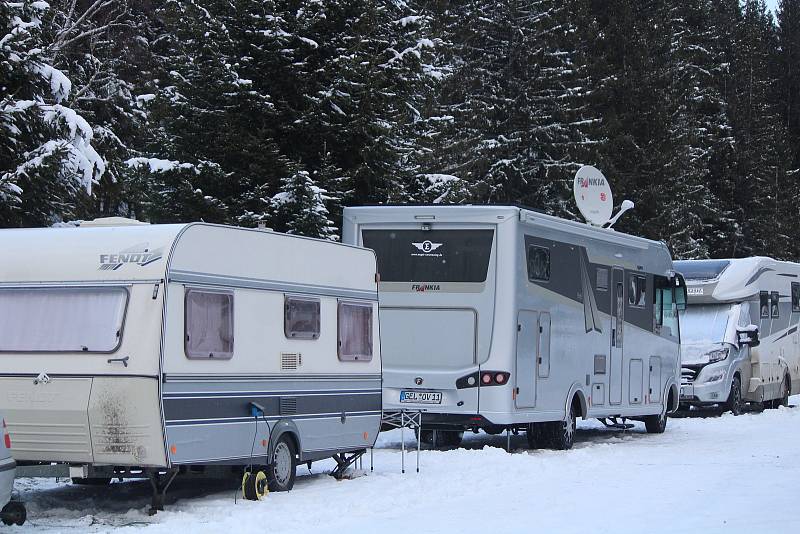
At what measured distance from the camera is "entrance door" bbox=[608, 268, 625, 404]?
1977 centimetres

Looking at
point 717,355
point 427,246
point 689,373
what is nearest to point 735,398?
point 717,355

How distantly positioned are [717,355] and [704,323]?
918 mm

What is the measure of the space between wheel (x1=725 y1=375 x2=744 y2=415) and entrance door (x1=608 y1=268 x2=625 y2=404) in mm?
5594

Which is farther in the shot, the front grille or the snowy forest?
the front grille

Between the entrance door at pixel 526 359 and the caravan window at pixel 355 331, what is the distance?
271cm

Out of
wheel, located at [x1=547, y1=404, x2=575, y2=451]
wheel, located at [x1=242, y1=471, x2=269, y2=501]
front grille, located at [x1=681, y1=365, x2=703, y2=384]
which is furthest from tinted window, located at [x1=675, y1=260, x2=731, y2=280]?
wheel, located at [x1=242, y1=471, x2=269, y2=501]

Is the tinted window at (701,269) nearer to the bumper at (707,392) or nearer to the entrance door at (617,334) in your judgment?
the bumper at (707,392)

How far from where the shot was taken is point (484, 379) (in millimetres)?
16422

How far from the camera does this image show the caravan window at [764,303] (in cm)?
2670

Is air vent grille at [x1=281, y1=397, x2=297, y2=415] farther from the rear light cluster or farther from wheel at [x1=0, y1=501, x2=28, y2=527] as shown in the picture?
the rear light cluster

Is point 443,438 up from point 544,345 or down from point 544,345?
down

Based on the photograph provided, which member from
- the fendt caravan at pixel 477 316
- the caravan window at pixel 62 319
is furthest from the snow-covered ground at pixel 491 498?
the caravan window at pixel 62 319

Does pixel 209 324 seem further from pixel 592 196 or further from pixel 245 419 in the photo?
Result: pixel 592 196

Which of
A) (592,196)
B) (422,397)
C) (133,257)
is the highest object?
(592,196)
